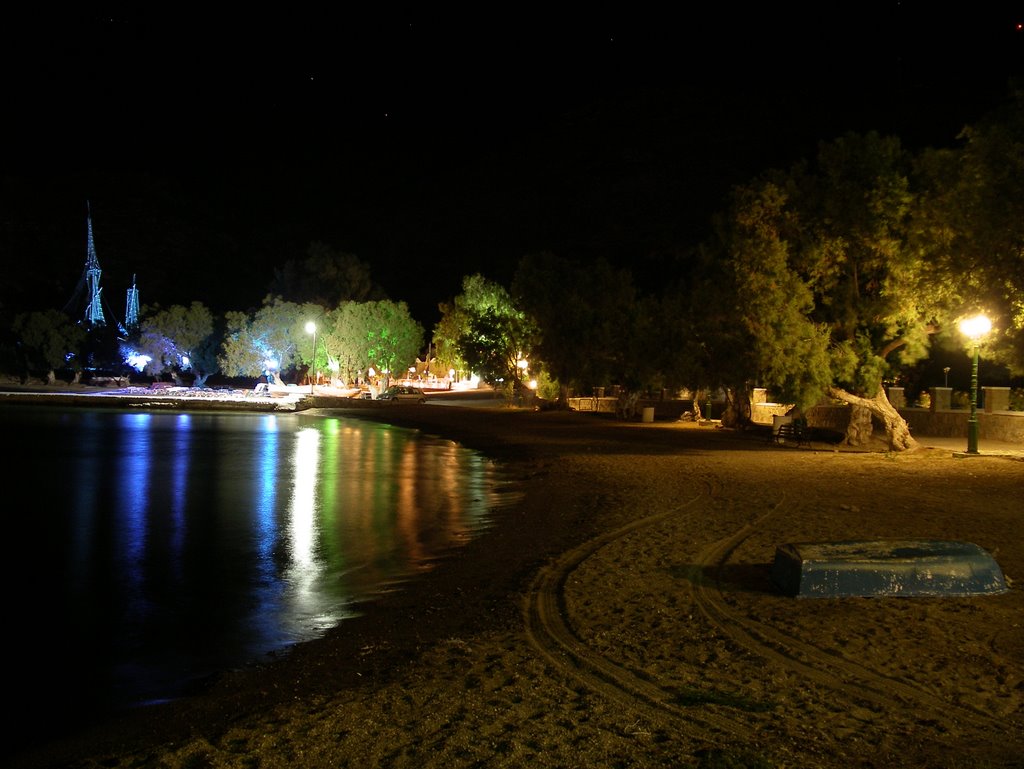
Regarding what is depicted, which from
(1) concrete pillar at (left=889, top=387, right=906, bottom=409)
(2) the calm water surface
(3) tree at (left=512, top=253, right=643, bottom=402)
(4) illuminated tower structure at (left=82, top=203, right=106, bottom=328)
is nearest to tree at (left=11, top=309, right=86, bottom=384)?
(4) illuminated tower structure at (left=82, top=203, right=106, bottom=328)

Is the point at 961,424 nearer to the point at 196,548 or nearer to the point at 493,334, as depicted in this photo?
the point at 196,548

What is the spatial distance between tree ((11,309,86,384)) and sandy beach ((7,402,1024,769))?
8487 centimetres

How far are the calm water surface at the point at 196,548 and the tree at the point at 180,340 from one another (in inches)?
2096

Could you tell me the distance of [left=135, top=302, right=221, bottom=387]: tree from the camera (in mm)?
82938

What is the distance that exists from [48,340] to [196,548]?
8347 cm

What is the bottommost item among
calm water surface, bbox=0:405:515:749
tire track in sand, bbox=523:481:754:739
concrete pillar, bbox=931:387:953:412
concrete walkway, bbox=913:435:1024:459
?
calm water surface, bbox=0:405:515:749

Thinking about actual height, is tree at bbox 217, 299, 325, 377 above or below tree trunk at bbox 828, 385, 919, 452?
above

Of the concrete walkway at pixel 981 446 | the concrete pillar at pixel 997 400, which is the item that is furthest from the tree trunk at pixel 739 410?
the concrete pillar at pixel 997 400

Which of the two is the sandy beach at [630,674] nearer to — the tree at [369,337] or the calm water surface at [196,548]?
the calm water surface at [196,548]

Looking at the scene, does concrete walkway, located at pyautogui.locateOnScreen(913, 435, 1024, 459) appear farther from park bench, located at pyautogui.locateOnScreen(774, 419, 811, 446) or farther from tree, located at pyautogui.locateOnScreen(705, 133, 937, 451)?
park bench, located at pyautogui.locateOnScreen(774, 419, 811, 446)

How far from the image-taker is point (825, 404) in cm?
3569

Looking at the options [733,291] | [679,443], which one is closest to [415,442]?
[679,443]

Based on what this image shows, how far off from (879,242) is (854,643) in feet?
65.1

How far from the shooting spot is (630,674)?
7316 mm
